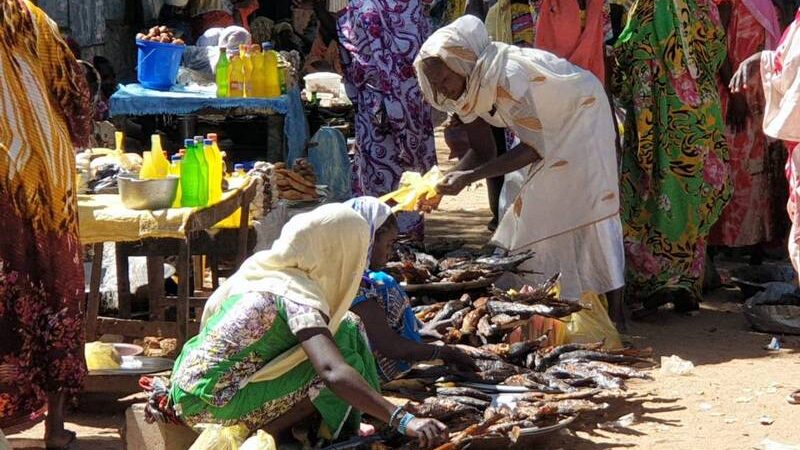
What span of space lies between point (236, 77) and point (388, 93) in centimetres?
123

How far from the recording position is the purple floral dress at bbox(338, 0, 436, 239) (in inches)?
352

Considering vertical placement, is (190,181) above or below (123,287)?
above

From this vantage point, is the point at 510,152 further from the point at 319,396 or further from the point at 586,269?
the point at 319,396

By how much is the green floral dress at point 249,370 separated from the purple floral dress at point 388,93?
433cm

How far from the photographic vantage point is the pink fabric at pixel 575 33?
24.2ft

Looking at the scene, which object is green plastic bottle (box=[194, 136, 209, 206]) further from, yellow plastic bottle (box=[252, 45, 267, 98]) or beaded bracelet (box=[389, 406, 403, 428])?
yellow plastic bottle (box=[252, 45, 267, 98])

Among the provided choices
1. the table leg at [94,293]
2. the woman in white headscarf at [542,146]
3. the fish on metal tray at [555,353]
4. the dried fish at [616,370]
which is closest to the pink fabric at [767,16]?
the woman in white headscarf at [542,146]

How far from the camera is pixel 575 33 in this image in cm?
740

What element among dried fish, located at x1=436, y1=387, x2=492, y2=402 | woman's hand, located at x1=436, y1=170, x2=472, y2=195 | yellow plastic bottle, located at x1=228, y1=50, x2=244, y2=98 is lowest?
dried fish, located at x1=436, y1=387, x2=492, y2=402

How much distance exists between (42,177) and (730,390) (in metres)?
3.25

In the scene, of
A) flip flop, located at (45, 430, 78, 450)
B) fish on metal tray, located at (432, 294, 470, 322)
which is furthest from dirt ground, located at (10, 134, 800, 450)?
fish on metal tray, located at (432, 294, 470, 322)

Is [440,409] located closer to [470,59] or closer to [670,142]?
[470,59]

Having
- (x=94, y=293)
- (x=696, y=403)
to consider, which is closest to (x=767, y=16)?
(x=696, y=403)

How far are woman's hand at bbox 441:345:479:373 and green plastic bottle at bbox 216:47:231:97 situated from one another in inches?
178
